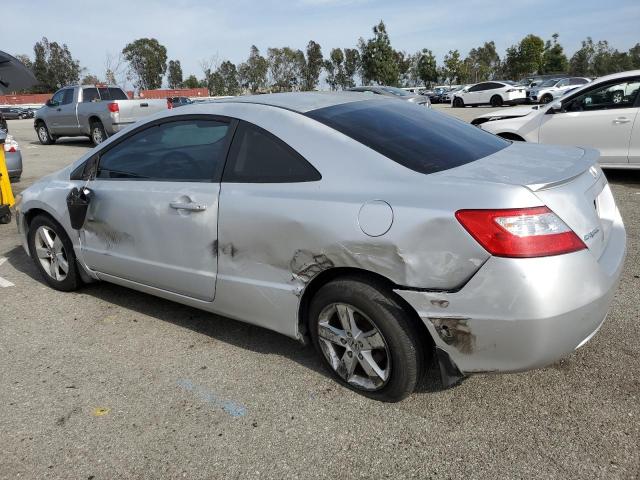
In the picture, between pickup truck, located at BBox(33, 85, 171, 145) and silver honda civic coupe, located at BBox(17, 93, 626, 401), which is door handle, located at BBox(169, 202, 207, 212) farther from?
pickup truck, located at BBox(33, 85, 171, 145)

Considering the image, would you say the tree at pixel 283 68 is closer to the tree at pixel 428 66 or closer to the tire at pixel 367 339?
the tree at pixel 428 66

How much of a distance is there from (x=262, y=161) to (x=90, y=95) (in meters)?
14.3

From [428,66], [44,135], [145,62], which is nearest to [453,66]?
[428,66]

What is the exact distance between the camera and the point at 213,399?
292cm

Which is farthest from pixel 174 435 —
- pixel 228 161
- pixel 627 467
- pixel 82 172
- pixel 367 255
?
pixel 82 172

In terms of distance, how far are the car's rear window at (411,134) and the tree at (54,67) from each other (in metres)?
78.7

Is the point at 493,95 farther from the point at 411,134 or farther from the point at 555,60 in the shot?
the point at 555,60

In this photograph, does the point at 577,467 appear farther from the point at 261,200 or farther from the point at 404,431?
the point at 261,200

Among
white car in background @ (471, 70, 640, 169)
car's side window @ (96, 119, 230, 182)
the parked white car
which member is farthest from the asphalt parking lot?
the parked white car

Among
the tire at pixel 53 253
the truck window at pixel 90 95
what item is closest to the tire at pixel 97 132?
the truck window at pixel 90 95

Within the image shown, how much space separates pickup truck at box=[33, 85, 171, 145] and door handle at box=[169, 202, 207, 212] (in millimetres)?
11300

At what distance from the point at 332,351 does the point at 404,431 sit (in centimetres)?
57

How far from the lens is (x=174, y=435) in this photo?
2.63 m

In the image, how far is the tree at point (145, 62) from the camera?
213 ft
